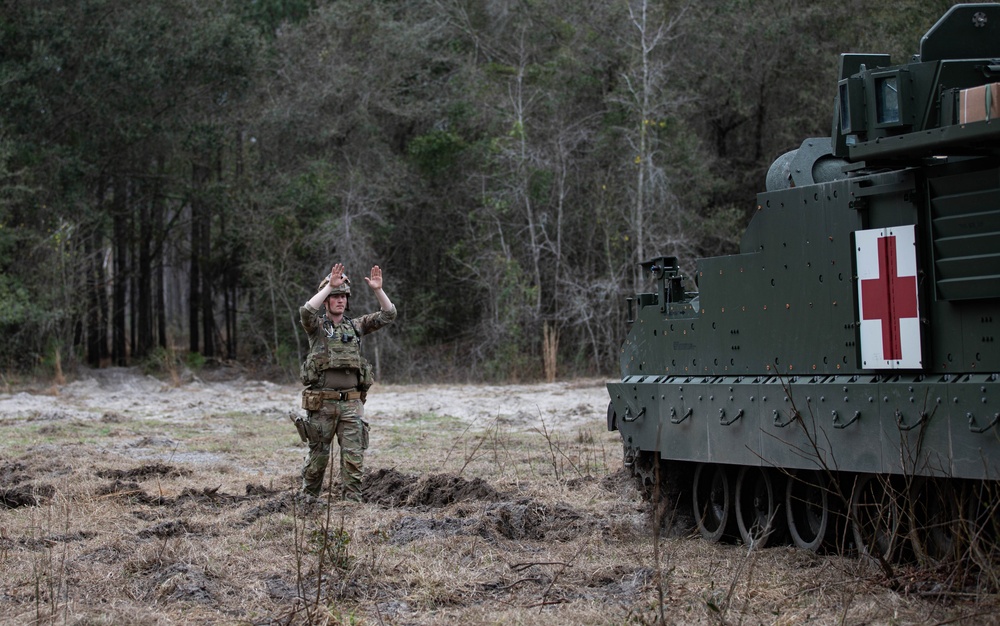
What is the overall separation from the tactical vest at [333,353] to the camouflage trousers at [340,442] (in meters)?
0.25

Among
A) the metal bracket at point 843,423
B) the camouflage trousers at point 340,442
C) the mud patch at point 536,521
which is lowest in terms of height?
the mud patch at point 536,521

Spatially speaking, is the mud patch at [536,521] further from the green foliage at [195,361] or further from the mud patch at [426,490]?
the green foliage at [195,361]

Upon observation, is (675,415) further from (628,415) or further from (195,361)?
(195,361)

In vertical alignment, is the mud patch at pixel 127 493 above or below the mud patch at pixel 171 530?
above

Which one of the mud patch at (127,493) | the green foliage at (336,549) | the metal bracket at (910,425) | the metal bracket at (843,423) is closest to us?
the metal bracket at (910,425)

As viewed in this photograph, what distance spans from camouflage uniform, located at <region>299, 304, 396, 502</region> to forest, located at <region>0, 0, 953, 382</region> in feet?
46.8

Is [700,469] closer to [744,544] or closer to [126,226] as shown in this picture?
[744,544]

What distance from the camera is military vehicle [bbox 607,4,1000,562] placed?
251 inches

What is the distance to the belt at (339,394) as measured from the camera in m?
9.80

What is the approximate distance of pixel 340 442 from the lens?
9.86 m

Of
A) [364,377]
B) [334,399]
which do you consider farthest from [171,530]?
[364,377]

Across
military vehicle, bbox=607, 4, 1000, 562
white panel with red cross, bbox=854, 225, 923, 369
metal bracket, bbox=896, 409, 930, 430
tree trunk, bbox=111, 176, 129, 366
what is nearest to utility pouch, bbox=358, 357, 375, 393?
military vehicle, bbox=607, 4, 1000, 562

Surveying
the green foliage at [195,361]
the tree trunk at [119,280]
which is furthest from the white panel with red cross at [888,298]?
the tree trunk at [119,280]

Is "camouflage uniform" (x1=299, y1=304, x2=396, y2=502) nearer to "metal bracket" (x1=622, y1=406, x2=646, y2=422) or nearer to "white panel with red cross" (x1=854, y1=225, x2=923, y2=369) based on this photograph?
"metal bracket" (x1=622, y1=406, x2=646, y2=422)
